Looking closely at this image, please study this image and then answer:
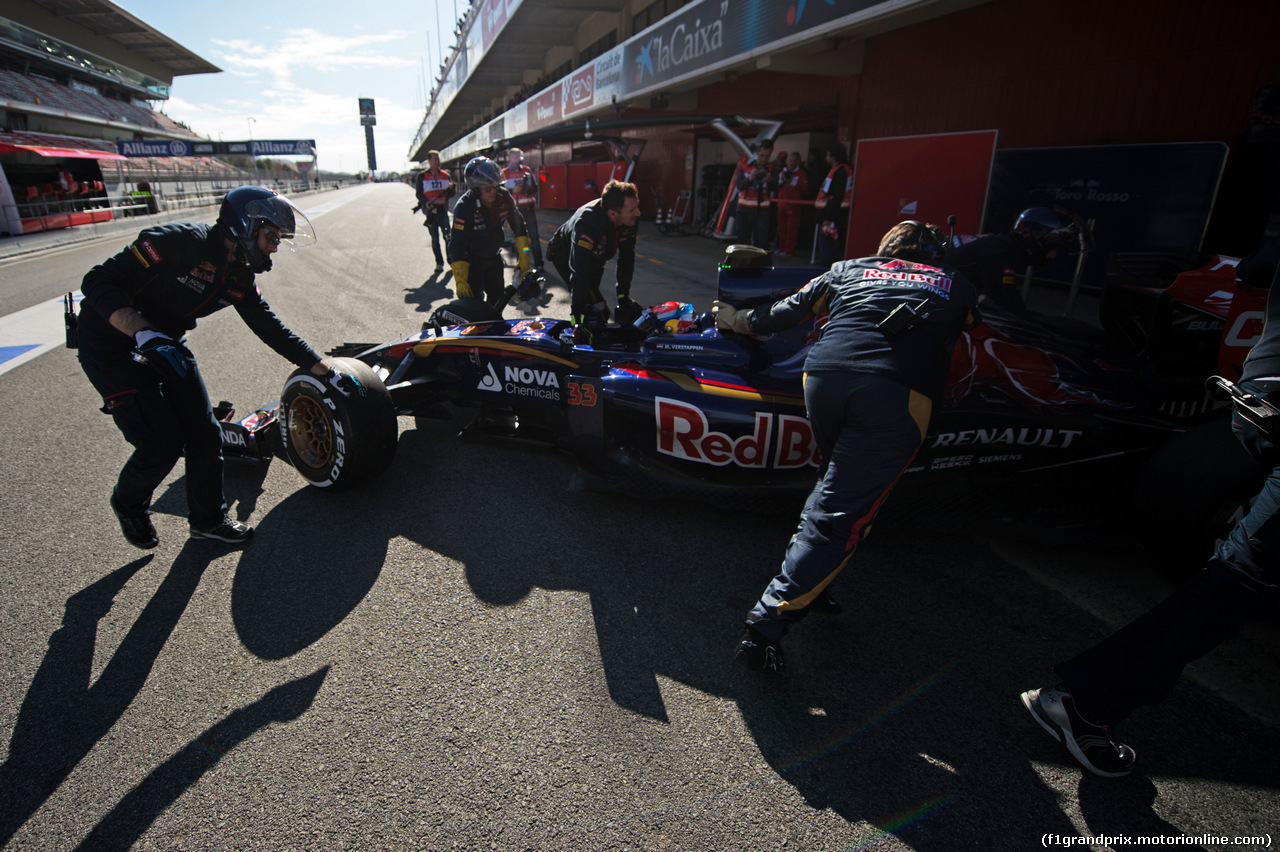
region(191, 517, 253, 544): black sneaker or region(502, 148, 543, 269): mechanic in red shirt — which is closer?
region(191, 517, 253, 544): black sneaker

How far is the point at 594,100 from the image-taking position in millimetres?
18422

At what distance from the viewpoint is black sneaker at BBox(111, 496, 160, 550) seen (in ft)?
9.14

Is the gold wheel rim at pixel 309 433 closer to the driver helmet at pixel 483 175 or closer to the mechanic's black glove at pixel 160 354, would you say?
the mechanic's black glove at pixel 160 354

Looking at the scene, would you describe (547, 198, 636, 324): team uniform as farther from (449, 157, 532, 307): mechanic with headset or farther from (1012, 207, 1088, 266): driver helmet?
(1012, 207, 1088, 266): driver helmet

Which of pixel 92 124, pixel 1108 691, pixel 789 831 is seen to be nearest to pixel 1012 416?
pixel 1108 691

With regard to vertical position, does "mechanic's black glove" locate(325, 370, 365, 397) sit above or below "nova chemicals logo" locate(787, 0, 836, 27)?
below

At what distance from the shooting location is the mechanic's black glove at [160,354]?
2.50 meters

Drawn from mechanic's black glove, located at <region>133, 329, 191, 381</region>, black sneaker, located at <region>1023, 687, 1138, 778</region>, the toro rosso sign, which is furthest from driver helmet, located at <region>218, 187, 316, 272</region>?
black sneaker, located at <region>1023, 687, 1138, 778</region>

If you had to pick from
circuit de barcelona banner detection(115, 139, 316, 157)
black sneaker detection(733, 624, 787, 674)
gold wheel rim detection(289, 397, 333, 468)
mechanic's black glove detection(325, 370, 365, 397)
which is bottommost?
black sneaker detection(733, 624, 787, 674)

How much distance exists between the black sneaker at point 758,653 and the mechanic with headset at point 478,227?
4.38m

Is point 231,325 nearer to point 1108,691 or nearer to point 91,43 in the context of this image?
point 1108,691

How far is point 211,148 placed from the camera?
51875 millimetres

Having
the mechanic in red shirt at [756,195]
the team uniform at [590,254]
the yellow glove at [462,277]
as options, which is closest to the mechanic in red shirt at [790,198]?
the mechanic in red shirt at [756,195]

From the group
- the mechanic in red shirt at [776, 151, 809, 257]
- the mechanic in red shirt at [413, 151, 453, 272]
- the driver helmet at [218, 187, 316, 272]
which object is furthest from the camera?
the mechanic in red shirt at [776, 151, 809, 257]
